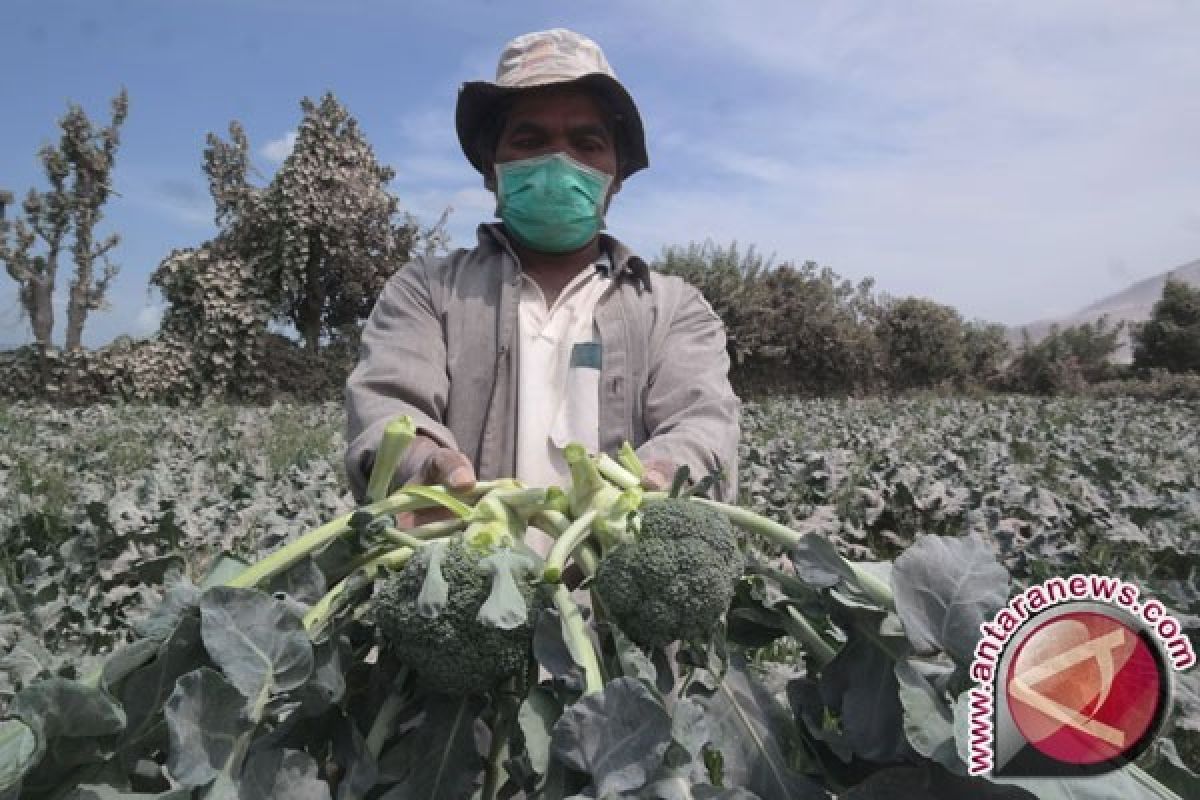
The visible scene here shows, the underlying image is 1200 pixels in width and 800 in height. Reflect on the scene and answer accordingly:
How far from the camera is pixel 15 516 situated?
4.07 meters

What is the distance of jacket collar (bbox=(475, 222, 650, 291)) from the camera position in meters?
2.22

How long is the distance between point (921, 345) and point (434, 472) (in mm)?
30507

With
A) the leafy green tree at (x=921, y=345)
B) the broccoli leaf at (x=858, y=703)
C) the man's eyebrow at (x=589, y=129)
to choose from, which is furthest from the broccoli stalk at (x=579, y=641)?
the leafy green tree at (x=921, y=345)

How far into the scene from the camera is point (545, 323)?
2.16 m

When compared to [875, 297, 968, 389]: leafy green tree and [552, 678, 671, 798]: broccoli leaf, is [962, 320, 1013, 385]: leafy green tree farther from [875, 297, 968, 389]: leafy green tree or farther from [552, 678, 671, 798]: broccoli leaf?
[552, 678, 671, 798]: broccoli leaf

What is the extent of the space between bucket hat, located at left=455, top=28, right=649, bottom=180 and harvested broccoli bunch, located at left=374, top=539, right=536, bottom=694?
1304 mm

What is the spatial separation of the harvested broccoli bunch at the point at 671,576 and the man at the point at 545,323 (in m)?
0.83

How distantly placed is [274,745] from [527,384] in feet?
3.98

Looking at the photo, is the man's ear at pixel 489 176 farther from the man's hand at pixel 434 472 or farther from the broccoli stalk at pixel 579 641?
the broccoli stalk at pixel 579 641

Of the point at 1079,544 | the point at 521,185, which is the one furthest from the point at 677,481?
the point at 1079,544

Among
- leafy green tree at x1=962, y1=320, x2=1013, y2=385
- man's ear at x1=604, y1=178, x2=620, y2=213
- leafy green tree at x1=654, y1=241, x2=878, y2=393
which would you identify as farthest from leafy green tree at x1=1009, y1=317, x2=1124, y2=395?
man's ear at x1=604, y1=178, x2=620, y2=213

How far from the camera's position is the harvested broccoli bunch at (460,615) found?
100 centimetres

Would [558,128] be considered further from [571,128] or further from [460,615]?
[460,615]

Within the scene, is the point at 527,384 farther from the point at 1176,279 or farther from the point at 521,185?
the point at 1176,279
